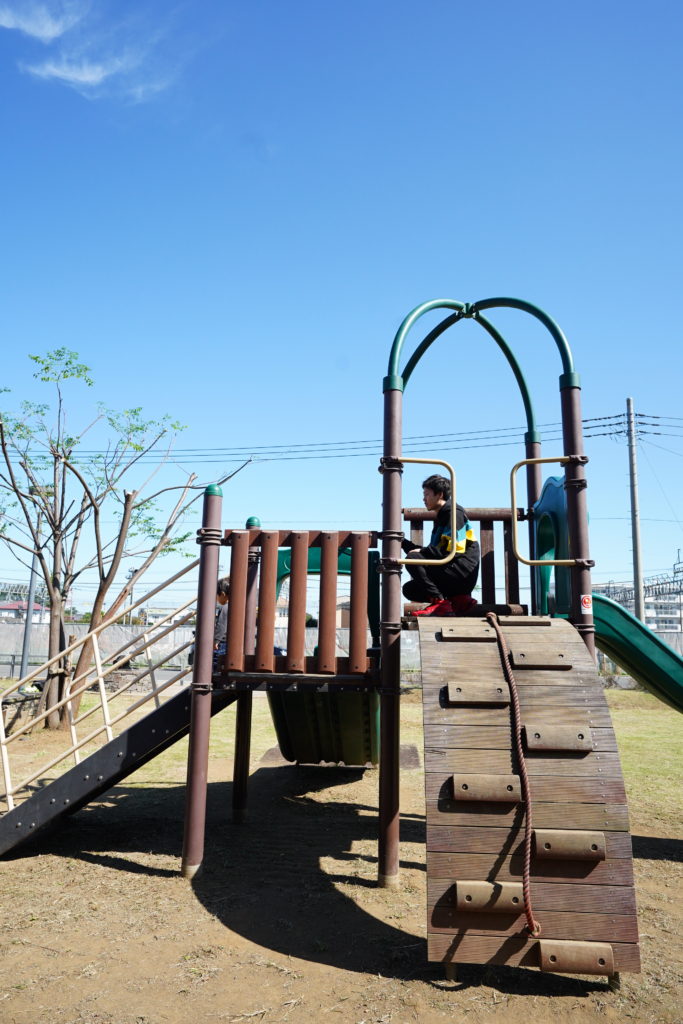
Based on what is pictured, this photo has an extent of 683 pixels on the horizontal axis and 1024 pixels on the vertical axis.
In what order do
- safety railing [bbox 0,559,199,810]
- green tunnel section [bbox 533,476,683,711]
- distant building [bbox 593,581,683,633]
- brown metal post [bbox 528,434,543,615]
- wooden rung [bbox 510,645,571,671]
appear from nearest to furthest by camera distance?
wooden rung [bbox 510,645,571,671] → safety railing [bbox 0,559,199,810] → green tunnel section [bbox 533,476,683,711] → brown metal post [bbox 528,434,543,615] → distant building [bbox 593,581,683,633]

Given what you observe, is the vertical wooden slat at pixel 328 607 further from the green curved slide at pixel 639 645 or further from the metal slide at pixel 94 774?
the green curved slide at pixel 639 645

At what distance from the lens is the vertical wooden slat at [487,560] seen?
6074 mm

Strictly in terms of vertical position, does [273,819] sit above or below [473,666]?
below

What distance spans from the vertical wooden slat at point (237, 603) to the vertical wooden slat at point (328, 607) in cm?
59

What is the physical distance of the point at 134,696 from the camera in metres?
19.6

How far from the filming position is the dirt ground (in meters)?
3.19

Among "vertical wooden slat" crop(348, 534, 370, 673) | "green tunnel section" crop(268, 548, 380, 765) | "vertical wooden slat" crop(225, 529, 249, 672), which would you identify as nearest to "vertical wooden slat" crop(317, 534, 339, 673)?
"vertical wooden slat" crop(348, 534, 370, 673)

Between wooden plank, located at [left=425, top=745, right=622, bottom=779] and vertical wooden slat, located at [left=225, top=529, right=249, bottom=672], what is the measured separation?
2.09 meters

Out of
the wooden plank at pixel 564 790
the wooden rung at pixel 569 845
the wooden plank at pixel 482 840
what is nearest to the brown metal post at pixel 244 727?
the wooden plank at pixel 564 790

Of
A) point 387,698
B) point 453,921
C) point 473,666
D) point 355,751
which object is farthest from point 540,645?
point 355,751

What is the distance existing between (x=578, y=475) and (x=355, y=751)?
4.96 meters

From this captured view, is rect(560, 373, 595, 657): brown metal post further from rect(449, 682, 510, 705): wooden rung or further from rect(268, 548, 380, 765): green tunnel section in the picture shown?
rect(268, 548, 380, 765): green tunnel section

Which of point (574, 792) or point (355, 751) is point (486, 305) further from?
point (355, 751)

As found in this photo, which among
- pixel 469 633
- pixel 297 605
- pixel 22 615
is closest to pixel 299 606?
pixel 297 605
